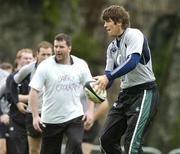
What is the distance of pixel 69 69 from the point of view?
1236 cm

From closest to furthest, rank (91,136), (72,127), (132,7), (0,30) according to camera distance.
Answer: (72,127) → (91,136) → (0,30) → (132,7)

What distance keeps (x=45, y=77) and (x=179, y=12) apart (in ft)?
44.0

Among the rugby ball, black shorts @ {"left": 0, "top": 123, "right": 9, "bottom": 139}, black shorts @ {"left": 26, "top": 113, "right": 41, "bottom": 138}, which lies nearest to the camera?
the rugby ball

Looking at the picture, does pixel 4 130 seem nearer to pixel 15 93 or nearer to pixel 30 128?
pixel 15 93

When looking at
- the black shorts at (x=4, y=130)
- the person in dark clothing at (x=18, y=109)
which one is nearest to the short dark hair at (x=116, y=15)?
the person in dark clothing at (x=18, y=109)

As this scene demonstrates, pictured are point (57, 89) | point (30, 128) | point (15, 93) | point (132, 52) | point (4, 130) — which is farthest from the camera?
point (4, 130)

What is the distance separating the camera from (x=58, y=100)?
1225 centimetres

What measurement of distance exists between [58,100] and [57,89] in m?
0.16

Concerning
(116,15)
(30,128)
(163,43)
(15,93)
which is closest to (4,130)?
(15,93)

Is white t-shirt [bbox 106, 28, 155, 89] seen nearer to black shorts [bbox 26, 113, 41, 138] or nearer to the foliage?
black shorts [bbox 26, 113, 41, 138]

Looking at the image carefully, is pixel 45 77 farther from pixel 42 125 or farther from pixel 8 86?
pixel 8 86

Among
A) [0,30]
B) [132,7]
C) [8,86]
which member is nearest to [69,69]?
[8,86]

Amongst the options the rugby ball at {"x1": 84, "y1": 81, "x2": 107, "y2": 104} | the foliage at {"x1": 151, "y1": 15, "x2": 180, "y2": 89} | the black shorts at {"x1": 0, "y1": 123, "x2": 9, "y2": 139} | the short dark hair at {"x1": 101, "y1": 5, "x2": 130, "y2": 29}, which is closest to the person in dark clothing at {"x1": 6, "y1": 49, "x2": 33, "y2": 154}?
the black shorts at {"x1": 0, "y1": 123, "x2": 9, "y2": 139}

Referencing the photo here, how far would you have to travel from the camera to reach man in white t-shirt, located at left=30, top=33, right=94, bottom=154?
1223 cm
